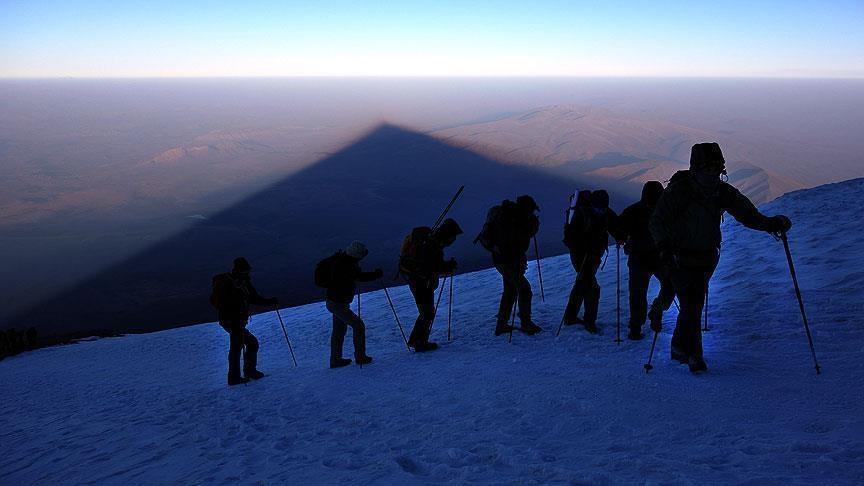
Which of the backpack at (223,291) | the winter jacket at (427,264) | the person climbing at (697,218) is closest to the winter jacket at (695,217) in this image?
the person climbing at (697,218)

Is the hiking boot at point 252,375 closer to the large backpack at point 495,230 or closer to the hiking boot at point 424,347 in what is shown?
the hiking boot at point 424,347

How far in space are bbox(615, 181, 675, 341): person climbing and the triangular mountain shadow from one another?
29909 mm

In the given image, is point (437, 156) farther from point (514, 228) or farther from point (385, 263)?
point (514, 228)

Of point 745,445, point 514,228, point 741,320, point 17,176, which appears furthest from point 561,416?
point 17,176

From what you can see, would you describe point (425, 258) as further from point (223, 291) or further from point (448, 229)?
point (223, 291)

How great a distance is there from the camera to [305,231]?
70.4 metres

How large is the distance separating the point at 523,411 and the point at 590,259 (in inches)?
98.2

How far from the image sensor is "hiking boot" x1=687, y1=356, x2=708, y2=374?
4.64 meters

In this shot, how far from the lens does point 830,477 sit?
288cm

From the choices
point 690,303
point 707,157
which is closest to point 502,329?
point 690,303

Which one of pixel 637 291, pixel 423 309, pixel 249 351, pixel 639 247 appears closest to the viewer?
pixel 639 247

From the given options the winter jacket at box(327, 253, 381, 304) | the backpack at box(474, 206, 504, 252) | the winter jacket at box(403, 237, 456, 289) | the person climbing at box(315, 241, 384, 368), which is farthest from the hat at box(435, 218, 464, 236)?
the winter jacket at box(327, 253, 381, 304)

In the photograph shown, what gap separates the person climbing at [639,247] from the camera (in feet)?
18.2

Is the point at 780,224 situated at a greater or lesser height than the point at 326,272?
greater
